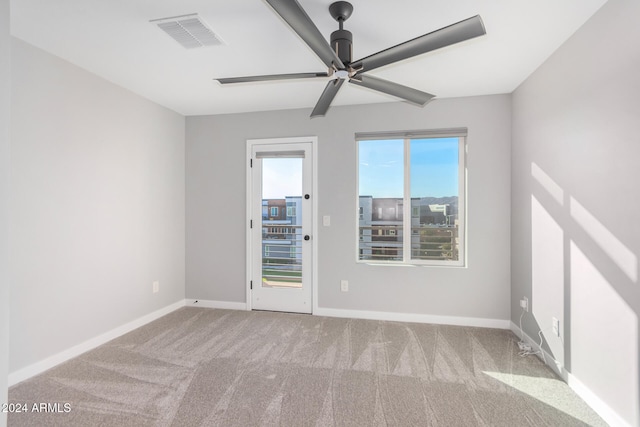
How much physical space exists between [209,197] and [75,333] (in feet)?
6.40

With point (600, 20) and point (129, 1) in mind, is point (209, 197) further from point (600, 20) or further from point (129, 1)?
point (600, 20)

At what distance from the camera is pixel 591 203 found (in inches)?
79.4

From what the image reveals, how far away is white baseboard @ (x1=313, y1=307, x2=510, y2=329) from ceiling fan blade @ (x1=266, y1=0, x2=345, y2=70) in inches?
108

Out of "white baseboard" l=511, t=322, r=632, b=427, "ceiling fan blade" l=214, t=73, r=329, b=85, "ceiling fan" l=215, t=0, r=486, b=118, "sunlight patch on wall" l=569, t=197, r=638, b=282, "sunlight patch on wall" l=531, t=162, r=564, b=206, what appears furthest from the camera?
"sunlight patch on wall" l=531, t=162, r=564, b=206

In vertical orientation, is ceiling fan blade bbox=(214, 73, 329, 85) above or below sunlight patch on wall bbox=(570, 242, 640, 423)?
above

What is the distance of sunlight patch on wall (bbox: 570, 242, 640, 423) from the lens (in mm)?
1699

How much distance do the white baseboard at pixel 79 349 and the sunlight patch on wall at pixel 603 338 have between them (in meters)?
3.87

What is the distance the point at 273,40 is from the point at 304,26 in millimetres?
960

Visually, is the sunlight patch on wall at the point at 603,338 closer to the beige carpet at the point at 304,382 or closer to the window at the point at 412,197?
the beige carpet at the point at 304,382

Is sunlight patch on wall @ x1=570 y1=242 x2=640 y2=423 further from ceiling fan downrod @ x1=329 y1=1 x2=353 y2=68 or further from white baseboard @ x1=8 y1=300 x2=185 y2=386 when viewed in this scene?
white baseboard @ x1=8 y1=300 x2=185 y2=386

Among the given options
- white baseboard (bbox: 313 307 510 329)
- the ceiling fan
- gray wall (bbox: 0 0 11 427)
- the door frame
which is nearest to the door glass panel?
the door frame

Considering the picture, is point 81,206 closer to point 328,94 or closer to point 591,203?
point 328,94

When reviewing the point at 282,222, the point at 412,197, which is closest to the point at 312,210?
the point at 282,222

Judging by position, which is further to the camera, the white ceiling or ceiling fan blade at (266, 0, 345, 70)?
the white ceiling
